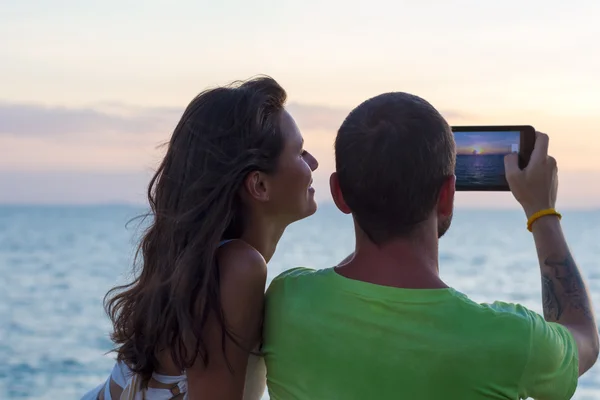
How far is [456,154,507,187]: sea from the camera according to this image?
8.48ft

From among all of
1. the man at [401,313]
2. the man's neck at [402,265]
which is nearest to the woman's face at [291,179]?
the man at [401,313]

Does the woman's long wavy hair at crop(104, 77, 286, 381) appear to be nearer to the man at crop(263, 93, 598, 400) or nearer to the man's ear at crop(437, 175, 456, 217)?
the man at crop(263, 93, 598, 400)

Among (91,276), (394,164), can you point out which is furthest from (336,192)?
(91,276)

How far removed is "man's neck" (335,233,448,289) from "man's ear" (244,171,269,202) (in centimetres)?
48

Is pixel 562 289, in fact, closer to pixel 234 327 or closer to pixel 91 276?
pixel 234 327

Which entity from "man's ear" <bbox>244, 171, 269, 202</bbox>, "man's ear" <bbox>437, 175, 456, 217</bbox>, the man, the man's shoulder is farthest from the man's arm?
"man's ear" <bbox>244, 171, 269, 202</bbox>

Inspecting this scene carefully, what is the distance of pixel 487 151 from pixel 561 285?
0.44 meters

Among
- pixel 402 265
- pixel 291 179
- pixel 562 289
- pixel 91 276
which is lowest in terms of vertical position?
pixel 91 276

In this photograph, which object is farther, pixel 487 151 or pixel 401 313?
pixel 487 151

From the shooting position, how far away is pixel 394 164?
207 centimetres

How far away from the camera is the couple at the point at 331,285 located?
2.06m

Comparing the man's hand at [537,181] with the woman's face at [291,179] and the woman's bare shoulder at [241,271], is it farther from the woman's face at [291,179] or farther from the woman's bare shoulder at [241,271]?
the woman's bare shoulder at [241,271]

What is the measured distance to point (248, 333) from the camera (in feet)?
7.70

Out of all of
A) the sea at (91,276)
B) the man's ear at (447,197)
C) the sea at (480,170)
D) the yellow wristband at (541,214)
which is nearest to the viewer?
the man's ear at (447,197)
